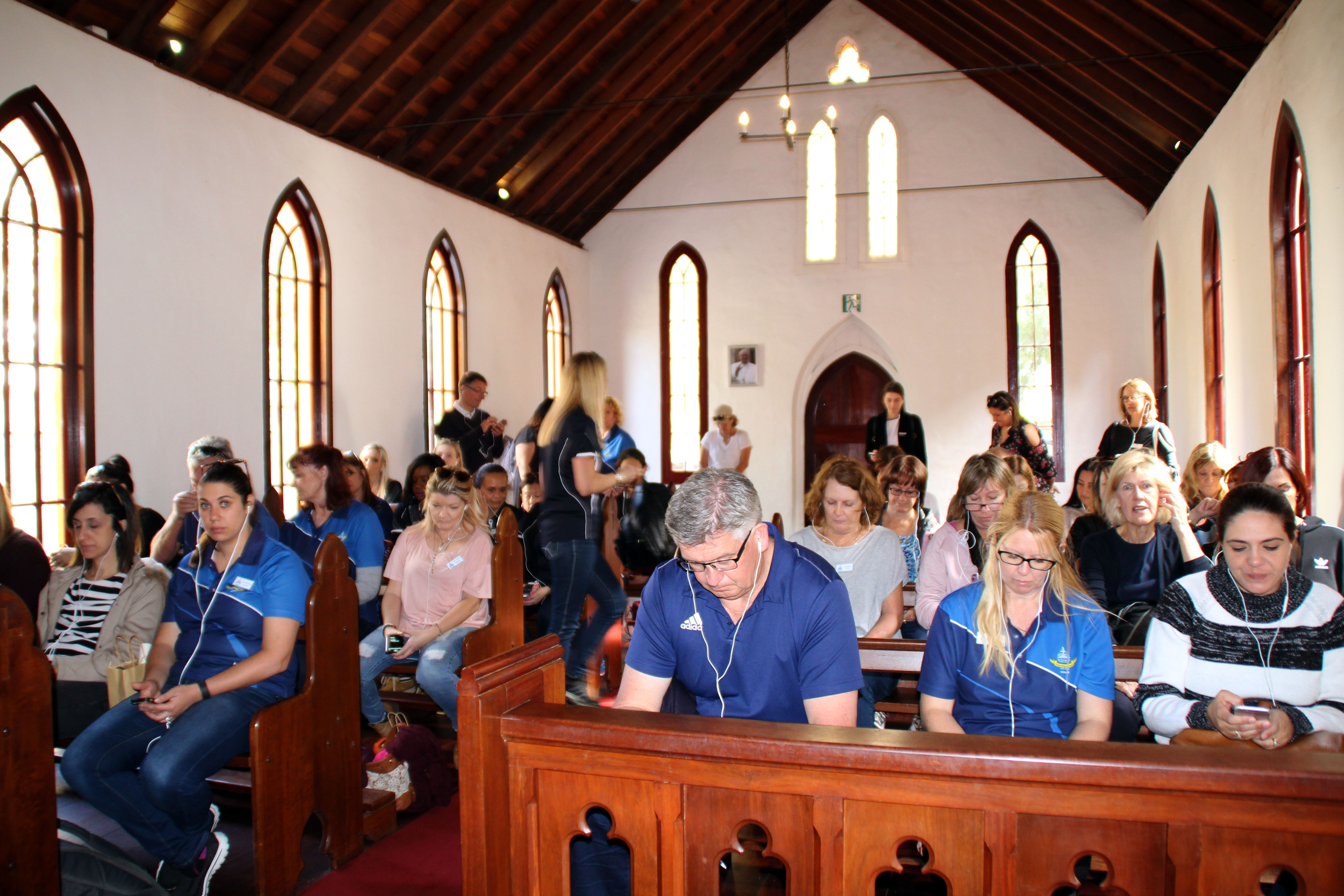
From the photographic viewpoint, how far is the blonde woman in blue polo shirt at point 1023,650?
2352mm

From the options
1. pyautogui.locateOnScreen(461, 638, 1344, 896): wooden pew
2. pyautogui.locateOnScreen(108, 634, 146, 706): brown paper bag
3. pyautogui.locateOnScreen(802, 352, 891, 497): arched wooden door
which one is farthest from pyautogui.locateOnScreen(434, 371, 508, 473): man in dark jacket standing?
pyautogui.locateOnScreen(461, 638, 1344, 896): wooden pew

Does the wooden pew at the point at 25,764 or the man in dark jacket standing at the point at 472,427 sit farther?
the man in dark jacket standing at the point at 472,427

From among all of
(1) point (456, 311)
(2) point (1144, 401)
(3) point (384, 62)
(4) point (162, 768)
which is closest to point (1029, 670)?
(4) point (162, 768)

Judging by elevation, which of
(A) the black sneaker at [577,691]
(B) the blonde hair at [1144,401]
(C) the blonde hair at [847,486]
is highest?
(B) the blonde hair at [1144,401]

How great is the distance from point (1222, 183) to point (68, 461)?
7915 millimetres

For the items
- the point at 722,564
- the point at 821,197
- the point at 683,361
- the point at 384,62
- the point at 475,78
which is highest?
the point at 475,78

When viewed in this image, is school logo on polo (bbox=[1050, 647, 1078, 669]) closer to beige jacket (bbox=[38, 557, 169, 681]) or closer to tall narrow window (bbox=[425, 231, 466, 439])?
beige jacket (bbox=[38, 557, 169, 681])

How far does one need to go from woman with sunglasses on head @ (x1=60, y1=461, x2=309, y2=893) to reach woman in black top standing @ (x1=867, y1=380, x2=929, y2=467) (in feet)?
21.2

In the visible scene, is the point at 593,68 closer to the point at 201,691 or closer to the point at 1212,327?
the point at 1212,327

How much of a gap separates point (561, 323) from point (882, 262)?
4013mm

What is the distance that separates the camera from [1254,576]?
2.42m

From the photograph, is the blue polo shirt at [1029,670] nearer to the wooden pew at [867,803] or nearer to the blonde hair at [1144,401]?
the wooden pew at [867,803]

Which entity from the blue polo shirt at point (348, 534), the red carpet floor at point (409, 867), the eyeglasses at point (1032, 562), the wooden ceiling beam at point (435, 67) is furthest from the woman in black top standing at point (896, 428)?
the eyeglasses at point (1032, 562)

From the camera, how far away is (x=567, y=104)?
9.44 meters
